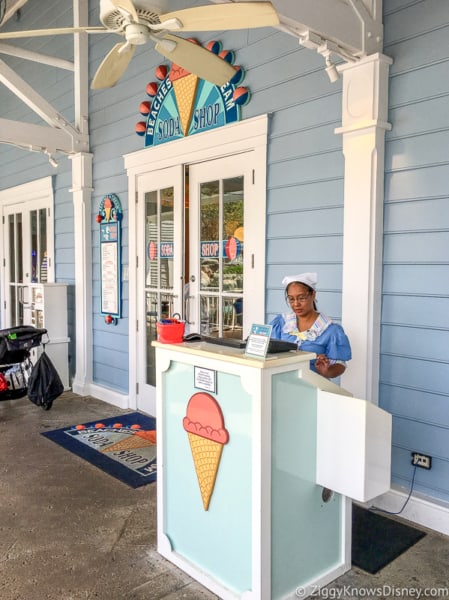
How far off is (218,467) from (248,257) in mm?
1926

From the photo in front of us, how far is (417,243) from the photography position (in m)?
2.93

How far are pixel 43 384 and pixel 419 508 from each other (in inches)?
138

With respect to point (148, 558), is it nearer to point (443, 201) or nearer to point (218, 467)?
point (218, 467)

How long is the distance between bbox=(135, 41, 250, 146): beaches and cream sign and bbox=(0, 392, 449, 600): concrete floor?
8.89 feet

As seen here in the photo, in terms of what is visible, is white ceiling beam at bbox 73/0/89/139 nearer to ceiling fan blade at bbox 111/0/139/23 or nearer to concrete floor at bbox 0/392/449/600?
concrete floor at bbox 0/392/449/600

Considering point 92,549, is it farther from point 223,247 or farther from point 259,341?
point 223,247

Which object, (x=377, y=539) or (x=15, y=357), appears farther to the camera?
(x=15, y=357)

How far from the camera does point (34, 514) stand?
3031 millimetres

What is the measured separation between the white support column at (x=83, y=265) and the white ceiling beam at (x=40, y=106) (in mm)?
133

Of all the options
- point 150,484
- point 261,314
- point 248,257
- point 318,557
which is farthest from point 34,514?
point 248,257

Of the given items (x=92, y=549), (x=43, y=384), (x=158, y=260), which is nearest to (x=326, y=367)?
(x=92, y=549)

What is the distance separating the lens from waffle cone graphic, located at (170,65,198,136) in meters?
4.26

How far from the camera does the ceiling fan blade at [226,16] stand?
2.15 metres

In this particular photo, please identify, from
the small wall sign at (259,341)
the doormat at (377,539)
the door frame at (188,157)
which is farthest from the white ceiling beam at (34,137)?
the doormat at (377,539)
